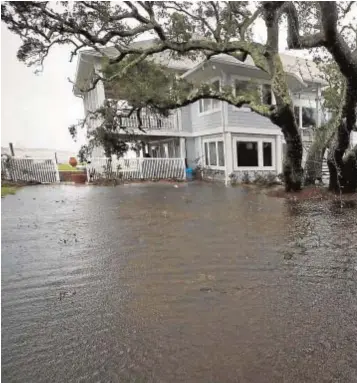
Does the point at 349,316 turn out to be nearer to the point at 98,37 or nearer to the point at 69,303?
the point at 69,303

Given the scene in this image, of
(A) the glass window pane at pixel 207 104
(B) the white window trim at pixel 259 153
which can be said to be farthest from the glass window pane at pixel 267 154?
(A) the glass window pane at pixel 207 104

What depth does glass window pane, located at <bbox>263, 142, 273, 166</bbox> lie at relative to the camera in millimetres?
15828

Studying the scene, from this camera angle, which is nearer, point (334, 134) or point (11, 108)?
point (11, 108)

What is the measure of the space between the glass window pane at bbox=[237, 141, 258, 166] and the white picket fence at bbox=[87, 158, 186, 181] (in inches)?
112

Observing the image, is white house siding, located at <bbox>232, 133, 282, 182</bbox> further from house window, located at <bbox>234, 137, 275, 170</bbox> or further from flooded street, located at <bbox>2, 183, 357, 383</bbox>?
flooded street, located at <bbox>2, 183, 357, 383</bbox>

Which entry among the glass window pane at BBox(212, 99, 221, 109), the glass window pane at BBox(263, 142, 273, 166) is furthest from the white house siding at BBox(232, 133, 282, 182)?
the glass window pane at BBox(212, 99, 221, 109)

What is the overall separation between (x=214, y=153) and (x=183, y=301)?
1293 centimetres

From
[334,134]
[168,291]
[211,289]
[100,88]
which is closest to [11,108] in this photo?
[168,291]

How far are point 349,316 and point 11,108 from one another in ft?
13.7

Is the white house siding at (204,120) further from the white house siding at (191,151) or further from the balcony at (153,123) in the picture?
the balcony at (153,123)

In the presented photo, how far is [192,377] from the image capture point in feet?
6.56

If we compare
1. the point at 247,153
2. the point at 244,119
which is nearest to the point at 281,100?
the point at 244,119

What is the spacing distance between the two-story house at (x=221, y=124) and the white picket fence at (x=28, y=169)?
2193mm

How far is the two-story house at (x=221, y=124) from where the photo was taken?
555 inches
